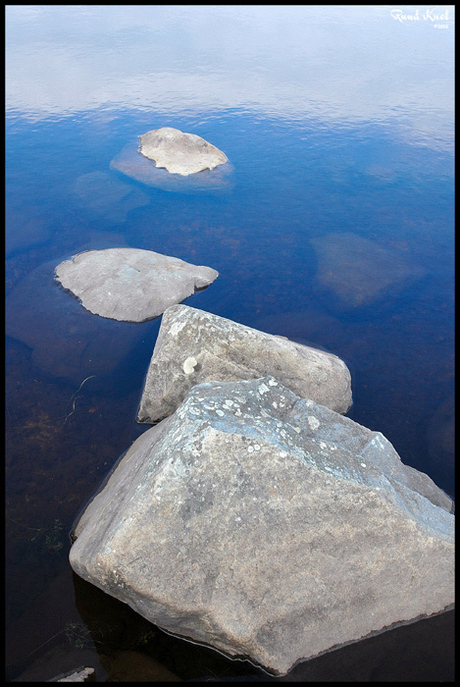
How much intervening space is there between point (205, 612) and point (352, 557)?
6.22ft

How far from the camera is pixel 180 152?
61.5 feet

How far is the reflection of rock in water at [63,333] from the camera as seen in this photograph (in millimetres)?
10138

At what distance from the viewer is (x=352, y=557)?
19.7 feet

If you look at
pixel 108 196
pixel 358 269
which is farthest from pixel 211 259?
pixel 108 196

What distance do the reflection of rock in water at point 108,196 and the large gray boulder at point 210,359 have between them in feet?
28.3

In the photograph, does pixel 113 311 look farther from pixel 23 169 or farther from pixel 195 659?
pixel 23 169

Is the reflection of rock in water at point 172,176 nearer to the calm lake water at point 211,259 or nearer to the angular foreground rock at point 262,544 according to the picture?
the calm lake water at point 211,259

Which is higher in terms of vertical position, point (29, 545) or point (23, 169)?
point (23, 169)

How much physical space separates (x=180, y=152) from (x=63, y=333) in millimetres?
10782

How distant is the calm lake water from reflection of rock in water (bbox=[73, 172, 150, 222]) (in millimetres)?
116

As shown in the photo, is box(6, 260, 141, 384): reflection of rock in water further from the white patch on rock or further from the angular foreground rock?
the white patch on rock

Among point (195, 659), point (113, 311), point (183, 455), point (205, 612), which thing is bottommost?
point (195, 659)

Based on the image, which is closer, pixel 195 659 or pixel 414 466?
pixel 195 659

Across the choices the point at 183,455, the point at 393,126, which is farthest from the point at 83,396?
the point at 393,126
